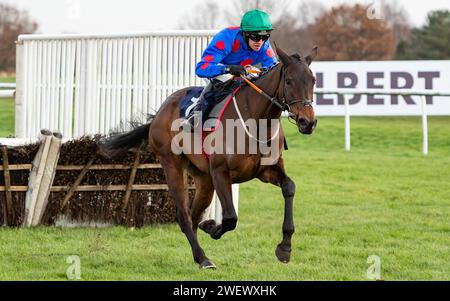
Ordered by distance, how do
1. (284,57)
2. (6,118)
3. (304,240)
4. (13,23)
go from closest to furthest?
(284,57) < (304,240) < (6,118) < (13,23)

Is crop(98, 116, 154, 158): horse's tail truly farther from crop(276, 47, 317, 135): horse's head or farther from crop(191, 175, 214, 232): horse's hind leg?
crop(276, 47, 317, 135): horse's head

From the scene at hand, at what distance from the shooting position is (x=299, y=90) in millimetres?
5352

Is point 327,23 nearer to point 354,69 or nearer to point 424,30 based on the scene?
point 424,30

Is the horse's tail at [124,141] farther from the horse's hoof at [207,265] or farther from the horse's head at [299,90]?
the horse's head at [299,90]

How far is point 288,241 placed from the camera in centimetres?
583

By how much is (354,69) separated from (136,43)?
1192cm

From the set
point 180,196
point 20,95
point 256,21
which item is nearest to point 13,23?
point 20,95

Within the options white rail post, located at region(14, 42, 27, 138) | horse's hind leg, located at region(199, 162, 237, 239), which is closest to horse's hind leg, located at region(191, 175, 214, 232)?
horse's hind leg, located at region(199, 162, 237, 239)

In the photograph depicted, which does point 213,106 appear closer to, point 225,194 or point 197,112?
point 197,112

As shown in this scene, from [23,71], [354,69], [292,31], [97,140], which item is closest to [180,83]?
[97,140]

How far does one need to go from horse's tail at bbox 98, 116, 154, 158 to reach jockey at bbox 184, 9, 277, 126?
1070mm

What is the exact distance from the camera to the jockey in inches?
233

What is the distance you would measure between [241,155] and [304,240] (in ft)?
6.64

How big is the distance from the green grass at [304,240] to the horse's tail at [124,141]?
804 millimetres
